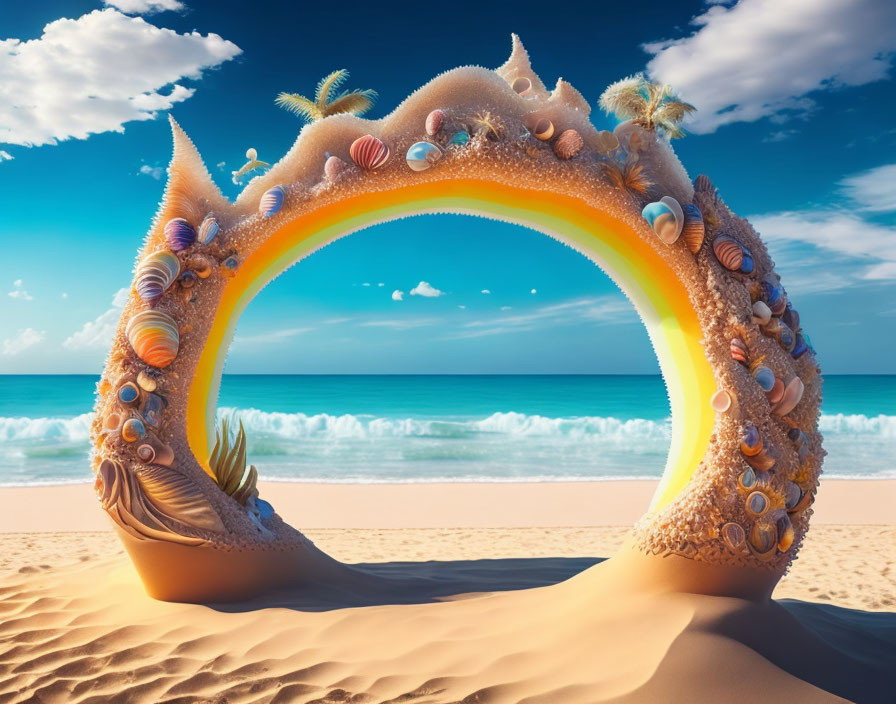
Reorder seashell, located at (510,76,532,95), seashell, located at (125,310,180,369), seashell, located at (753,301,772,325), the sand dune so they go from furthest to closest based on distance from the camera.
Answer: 1. seashell, located at (510,76,532,95)
2. seashell, located at (125,310,180,369)
3. seashell, located at (753,301,772,325)
4. the sand dune

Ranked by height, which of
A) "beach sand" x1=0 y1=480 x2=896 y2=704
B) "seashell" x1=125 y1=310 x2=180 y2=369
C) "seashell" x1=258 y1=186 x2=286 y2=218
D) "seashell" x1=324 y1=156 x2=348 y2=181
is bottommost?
"beach sand" x1=0 y1=480 x2=896 y2=704

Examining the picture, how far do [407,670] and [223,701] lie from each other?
0.78 m

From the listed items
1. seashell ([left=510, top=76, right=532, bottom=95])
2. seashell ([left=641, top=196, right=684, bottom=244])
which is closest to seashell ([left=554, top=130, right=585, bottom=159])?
seashell ([left=641, top=196, right=684, bottom=244])

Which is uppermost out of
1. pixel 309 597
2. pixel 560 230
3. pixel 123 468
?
pixel 560 230

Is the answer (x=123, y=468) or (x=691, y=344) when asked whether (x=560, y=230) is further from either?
(x=123, y=468)

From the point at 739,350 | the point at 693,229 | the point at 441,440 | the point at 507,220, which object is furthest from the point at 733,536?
the point at 441,440

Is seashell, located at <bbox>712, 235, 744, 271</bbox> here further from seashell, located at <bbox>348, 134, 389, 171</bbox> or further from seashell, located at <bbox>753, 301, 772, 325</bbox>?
seashell, located at <bbox>348, 134, 389, 171</bbox>

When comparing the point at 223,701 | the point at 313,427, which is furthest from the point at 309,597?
the point at 313,427

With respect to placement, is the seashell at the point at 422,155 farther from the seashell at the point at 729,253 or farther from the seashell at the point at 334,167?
the seashell at the point at 729,253

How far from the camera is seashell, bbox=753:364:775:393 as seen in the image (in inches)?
132

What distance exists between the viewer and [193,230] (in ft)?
12.3

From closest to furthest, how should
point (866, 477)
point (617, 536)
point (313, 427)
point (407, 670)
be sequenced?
1. point (407, 670)
2. point (617, 536)
3. point (866, 477)
4. point (313, 427)

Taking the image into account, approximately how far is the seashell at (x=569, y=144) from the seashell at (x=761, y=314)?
4.07 ft

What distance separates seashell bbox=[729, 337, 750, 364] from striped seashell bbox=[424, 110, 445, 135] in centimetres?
190
